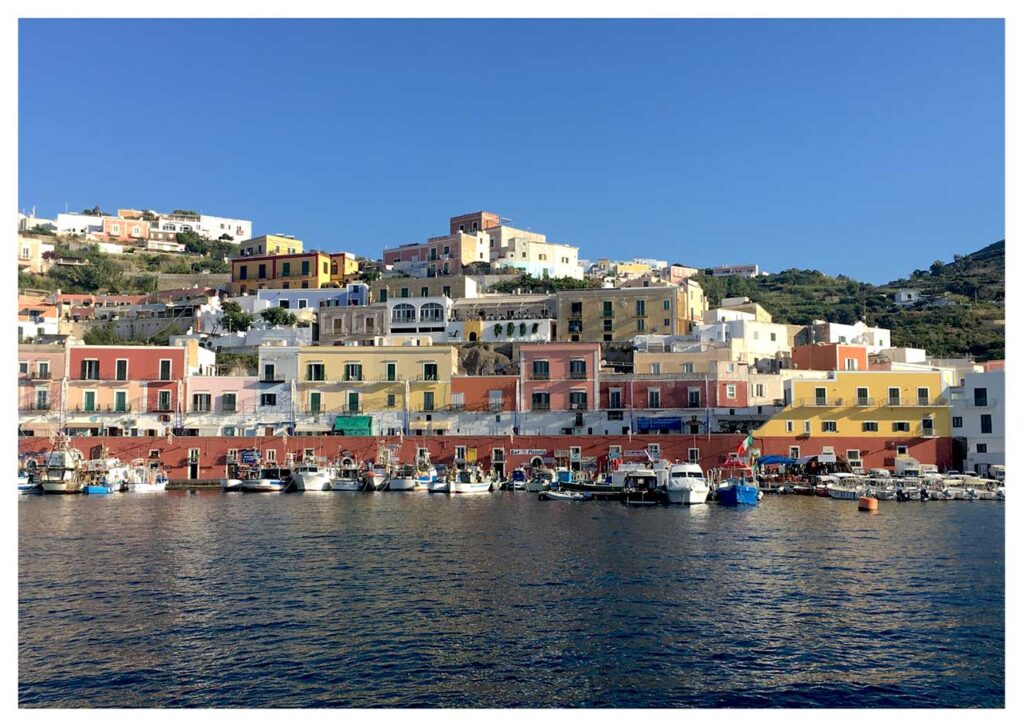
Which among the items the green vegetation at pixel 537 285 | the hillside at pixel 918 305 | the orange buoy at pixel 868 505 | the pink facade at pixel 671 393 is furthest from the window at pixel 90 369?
the hillside at pixel 918 305

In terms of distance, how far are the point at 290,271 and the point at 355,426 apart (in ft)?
109

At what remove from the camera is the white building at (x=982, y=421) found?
154 feet

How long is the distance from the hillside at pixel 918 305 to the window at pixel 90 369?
2460 inches

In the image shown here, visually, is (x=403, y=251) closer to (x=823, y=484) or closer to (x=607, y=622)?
(x=823, y=484)

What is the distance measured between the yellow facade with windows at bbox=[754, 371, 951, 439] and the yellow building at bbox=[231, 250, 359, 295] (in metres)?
46.3

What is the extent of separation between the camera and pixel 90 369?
178 ft

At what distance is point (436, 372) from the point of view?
5516 centimetres

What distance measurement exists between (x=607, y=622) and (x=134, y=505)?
2911 centimetres

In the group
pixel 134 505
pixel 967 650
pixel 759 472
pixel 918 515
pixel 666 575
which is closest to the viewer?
pixel 967 650

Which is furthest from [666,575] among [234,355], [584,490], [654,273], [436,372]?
[654,273]

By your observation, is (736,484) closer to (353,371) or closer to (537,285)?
(353,371)

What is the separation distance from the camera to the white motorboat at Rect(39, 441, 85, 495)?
159 ft

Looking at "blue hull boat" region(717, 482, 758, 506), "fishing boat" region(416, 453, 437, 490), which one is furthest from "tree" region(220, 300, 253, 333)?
"blue hull boat" region(717, 482, 758, 506)

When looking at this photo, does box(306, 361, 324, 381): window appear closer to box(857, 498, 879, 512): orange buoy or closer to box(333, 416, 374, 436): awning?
box(333, 416, 374, 436): awning
